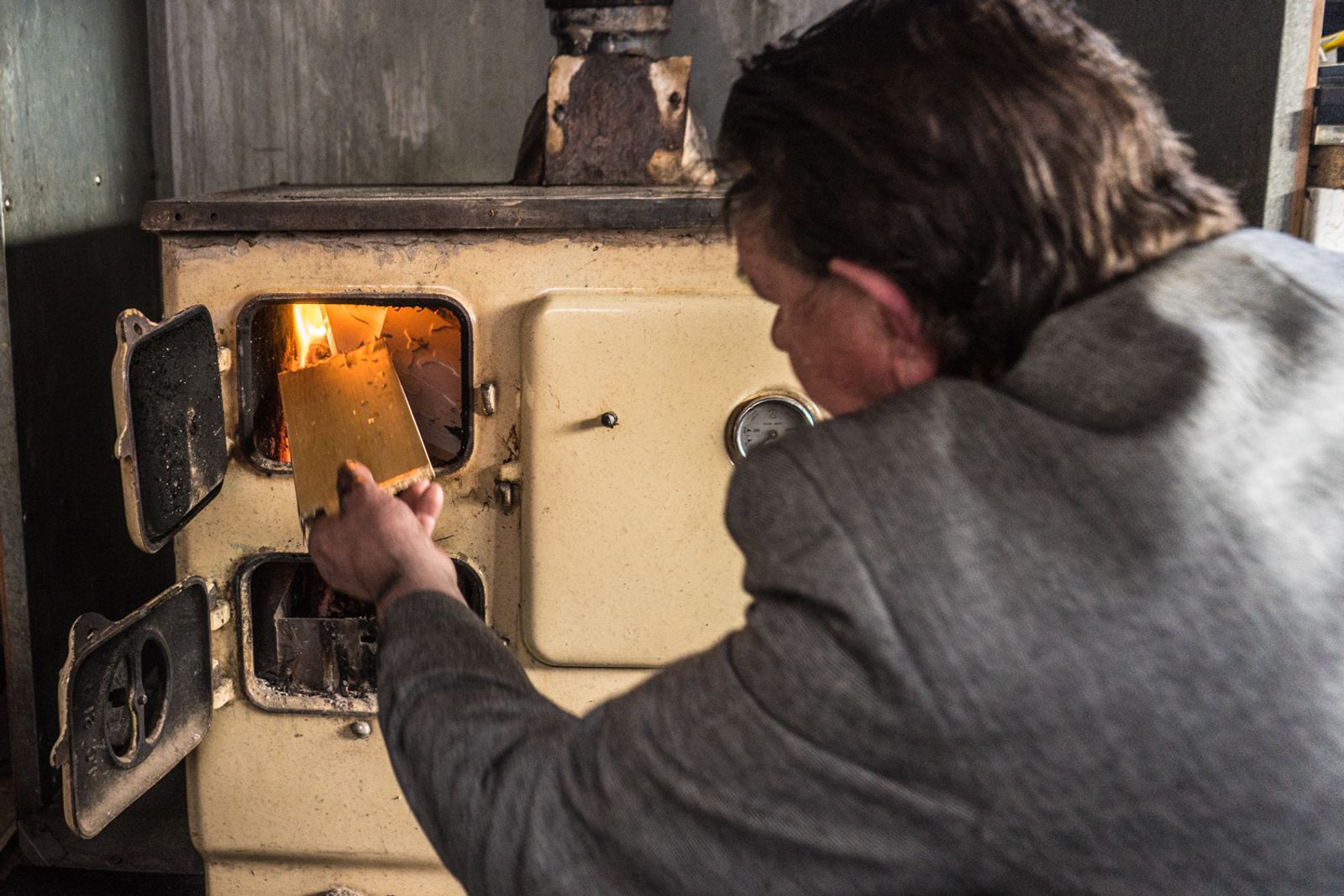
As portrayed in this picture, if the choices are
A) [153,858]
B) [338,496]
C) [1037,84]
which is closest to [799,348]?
[1037,84]

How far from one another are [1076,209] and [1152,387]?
0.15 metres

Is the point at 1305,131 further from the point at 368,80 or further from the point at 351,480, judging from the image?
the point at 368,80

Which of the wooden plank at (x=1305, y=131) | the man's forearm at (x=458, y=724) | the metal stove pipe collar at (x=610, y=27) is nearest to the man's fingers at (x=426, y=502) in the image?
the man's forearm at (x=458, y=724)

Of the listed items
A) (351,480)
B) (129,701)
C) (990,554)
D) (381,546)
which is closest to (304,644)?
(129,701)

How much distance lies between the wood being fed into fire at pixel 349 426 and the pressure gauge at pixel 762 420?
1.38 feet

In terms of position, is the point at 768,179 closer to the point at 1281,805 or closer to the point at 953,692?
the point at 953,692

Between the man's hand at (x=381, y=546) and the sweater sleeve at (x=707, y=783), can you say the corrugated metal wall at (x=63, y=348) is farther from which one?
the sweater sleeve at (x=707, y=783)

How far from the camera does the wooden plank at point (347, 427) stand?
146cm

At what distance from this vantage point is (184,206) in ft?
5.01

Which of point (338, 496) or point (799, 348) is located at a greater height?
point (799, 348)

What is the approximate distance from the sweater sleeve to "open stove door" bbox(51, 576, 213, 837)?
31.1 inches

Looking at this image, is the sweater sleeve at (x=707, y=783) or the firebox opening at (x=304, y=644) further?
the firebox opening at (x=304, y=644)

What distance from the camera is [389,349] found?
1.85 meters

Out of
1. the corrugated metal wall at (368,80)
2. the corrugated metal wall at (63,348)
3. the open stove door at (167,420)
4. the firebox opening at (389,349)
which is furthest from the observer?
the corrugated metal wall at (368,80)
